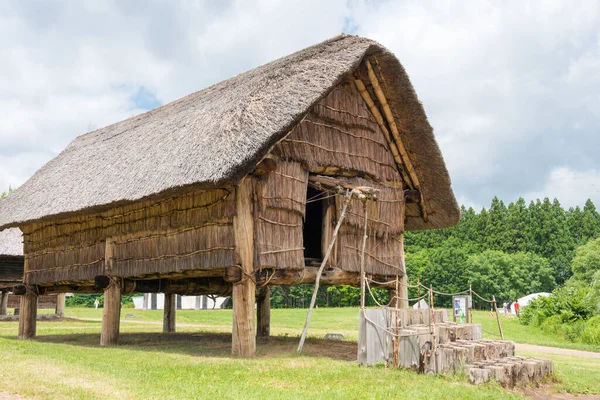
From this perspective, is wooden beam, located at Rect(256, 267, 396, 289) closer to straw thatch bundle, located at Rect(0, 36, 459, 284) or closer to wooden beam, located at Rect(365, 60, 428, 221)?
straw thatch bundle, located at Rect(0, 36, 459, 284)

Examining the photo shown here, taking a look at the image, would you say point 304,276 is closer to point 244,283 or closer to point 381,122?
point 244,283

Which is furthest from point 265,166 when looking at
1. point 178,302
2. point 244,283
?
point 178,302

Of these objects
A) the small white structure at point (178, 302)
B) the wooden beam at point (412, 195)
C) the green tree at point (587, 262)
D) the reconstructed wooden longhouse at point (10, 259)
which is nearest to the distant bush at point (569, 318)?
the wooden beam at point (412, 195)

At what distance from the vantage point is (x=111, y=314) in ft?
46.7

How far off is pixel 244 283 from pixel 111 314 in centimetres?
484

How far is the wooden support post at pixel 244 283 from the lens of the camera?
429 inches

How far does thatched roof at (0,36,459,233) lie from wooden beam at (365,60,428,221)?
0.14m

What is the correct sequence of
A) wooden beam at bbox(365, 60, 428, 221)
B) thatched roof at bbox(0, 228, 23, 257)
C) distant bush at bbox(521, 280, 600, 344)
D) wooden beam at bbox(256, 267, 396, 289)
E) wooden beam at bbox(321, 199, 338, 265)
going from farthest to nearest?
1. thatched roof at bbox(0, 228, 23, 257)
2. distant bush at bbox(521, 280, 600, 344)
3. wooden beam at bbox(365, 60, 428, 221)
4. wooden beam at bbox(321, 199, 338, 265)
5. wooden beam at bbox(256, 267, 396, 289)

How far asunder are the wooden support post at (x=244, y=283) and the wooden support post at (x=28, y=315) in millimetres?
8981

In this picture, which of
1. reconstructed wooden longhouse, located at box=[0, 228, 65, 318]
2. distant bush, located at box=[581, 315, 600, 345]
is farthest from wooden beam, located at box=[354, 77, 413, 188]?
reconstructed wooden longhouse, located at box=[0, 228, 65, 318]

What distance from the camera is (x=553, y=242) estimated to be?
212ft

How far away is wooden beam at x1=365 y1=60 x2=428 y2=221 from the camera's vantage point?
1374 centimetres

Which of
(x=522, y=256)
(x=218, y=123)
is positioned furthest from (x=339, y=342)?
(x=522, y=256)

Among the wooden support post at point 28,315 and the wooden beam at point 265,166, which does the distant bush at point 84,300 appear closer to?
the wooden support post at point 28,315
